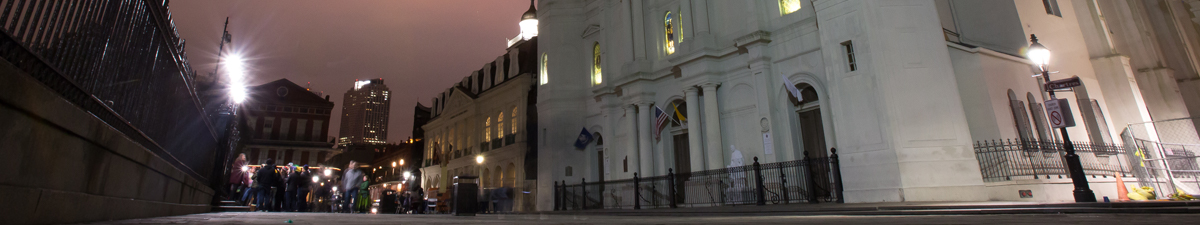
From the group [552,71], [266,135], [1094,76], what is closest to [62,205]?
[552,71]

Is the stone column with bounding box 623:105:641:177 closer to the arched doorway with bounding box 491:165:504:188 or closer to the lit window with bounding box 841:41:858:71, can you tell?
the lit window with bounding box 841:41:858:71

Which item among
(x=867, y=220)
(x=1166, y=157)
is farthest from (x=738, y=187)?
(x=867, y=220)

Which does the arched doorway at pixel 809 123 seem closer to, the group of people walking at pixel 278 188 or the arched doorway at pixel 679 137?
the arched doorway at pixel 679 137

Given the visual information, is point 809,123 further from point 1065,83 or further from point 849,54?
point 1065,83

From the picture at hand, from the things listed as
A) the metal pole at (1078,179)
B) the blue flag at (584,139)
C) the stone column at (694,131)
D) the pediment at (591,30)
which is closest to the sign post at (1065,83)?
the metal pole at (1078,179)

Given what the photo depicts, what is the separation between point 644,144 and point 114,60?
18235mm

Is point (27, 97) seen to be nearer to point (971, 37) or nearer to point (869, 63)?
point (869, 63)

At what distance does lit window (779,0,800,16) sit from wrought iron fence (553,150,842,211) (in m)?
5.23

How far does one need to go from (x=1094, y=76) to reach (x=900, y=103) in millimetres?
13353

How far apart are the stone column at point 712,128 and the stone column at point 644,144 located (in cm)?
270

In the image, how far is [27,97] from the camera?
2.78 metres

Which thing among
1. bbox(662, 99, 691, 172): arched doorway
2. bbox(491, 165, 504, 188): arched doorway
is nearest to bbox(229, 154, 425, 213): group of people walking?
bbox(662, 99, 691, 172): arched doorway

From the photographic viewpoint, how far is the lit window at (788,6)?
18203mm

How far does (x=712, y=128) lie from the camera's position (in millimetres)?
19062
